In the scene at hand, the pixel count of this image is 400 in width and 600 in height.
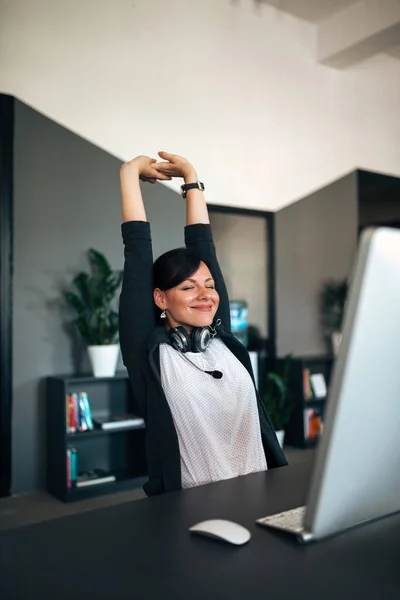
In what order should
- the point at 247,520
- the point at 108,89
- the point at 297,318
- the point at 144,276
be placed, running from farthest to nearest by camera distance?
the point at 297,318 → the point at 108,89 → the point at 144,276 → the point at 247,520

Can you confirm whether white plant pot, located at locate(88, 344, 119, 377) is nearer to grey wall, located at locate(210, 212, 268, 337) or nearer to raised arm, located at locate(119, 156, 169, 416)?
grey wall, located at locate(210, 212, 268, 337)

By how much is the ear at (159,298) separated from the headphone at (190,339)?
0.09 meters

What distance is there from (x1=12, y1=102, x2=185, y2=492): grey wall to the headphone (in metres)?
2.45

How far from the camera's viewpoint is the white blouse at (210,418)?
1429mm

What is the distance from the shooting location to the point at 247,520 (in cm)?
93

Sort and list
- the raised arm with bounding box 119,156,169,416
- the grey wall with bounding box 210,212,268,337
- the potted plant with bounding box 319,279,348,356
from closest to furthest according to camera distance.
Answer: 1. the raised arm with bounding box 119,156,169,416
2. the grey wall with bounding box 210,212,268,337
3. the potted plant with bounding box 319,279,348,356

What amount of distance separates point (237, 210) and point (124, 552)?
423 cm

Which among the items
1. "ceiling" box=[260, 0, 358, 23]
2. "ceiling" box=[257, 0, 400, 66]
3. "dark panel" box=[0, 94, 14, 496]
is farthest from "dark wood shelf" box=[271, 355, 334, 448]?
"ceiling" box=[260, 0, 358, 23]

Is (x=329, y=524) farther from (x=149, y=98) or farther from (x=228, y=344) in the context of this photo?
(x=149, y=98)

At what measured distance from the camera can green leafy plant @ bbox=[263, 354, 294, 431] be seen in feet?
15.2

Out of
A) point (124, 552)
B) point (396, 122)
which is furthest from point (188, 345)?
point (396, 122)

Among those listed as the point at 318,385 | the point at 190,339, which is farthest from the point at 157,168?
the point at 318,385

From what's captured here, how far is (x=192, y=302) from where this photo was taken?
63.9 inches

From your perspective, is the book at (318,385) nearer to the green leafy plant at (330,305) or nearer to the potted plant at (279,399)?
the potted plant at (279,399)
